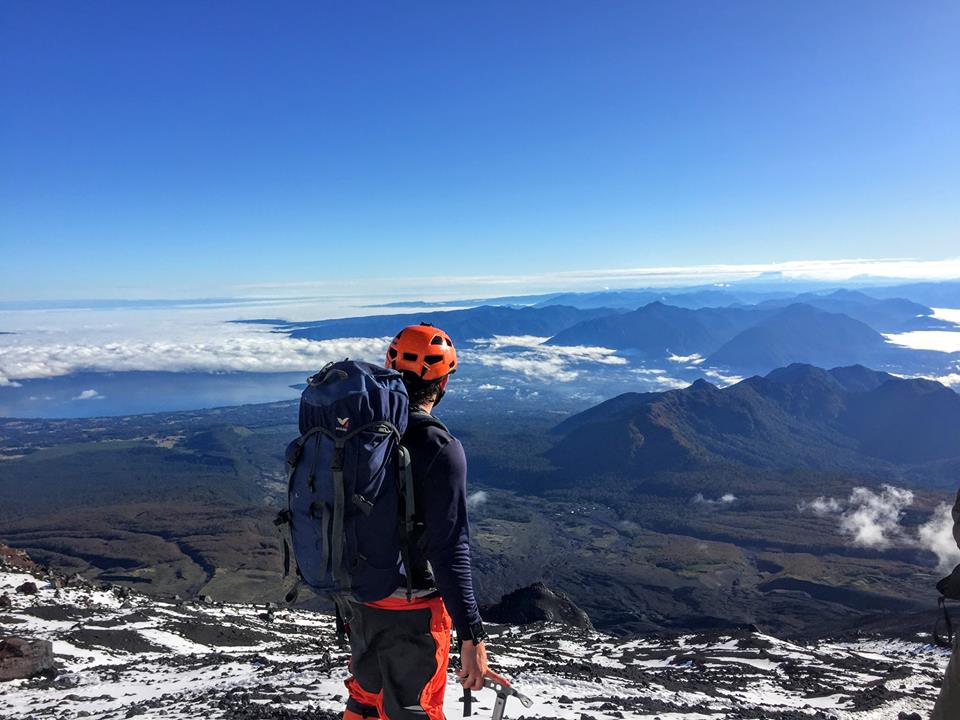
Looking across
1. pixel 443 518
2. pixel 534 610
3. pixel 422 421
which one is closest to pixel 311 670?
pixel 443 518

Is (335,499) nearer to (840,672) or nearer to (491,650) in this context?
(491,650)

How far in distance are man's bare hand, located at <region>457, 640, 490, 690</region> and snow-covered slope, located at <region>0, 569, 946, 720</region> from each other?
31.2 ft

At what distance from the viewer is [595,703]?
60.1 feet

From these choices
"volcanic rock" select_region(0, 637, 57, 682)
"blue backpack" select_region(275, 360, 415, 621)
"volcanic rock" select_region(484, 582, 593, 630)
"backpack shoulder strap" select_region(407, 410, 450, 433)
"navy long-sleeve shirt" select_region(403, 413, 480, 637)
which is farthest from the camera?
"volcanic rock" select_region(484, 582, 593, 630)

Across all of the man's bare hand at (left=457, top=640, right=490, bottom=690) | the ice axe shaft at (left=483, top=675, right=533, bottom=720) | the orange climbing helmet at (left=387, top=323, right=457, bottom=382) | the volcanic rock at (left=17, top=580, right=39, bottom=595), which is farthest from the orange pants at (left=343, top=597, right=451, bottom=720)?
the volcanic rock at (left=17, top=580, right=39, bottom=595)

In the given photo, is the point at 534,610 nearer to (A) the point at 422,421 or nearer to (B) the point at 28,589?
(B) the point at 28,589

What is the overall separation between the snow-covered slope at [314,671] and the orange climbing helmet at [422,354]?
10944 mm

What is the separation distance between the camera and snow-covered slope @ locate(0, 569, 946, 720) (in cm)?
1684

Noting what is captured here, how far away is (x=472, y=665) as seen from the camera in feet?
18.2

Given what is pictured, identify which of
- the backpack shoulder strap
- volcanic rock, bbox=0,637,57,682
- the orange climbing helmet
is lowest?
volcanic rock, bbox=0,637,57,682

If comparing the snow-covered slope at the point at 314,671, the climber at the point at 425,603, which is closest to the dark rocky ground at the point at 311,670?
the snow-covered slope at the point at 314,671

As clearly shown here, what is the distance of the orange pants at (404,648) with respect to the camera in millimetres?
5578

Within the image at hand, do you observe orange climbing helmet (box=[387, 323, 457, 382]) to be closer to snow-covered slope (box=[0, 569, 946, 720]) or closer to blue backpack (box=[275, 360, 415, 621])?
blue backpack (box=[275, 360, 415, 621])

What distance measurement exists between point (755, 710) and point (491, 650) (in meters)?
15.1
